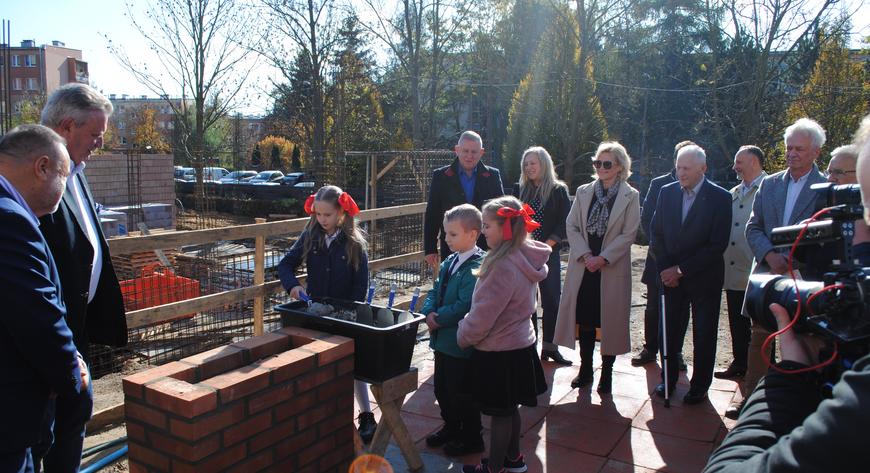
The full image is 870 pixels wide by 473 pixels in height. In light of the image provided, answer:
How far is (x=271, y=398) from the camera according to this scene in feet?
7.62

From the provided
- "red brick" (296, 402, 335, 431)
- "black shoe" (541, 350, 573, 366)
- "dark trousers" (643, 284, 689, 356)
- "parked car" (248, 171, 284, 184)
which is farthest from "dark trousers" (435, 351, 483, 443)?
"parked car" (248, 171, 284, 184)

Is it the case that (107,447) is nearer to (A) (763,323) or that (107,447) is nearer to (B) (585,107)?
(A) (763,323)

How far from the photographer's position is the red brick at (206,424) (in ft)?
6.70

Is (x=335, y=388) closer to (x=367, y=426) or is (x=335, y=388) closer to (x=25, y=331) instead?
(x=367, y=426)

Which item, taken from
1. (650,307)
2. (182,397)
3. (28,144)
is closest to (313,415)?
(182,397)

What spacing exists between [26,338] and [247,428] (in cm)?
78

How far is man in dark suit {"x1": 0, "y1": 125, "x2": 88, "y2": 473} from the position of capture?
173 centimetres

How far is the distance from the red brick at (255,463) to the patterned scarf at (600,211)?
9.38 feet

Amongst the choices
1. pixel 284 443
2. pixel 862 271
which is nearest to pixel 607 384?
pixel 284 443

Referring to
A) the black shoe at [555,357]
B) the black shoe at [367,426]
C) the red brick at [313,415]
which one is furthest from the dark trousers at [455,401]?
the black shoe at [555,357]

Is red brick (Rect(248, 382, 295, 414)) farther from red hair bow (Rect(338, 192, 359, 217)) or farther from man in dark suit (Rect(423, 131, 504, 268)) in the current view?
man in dark suit (Rect(423, 131, 504, 268))

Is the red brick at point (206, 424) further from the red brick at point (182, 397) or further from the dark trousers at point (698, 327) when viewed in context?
the dark trousers at point (698, 327)

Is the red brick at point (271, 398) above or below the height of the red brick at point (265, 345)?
below

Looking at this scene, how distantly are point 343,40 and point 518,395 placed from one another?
85.5 ft
